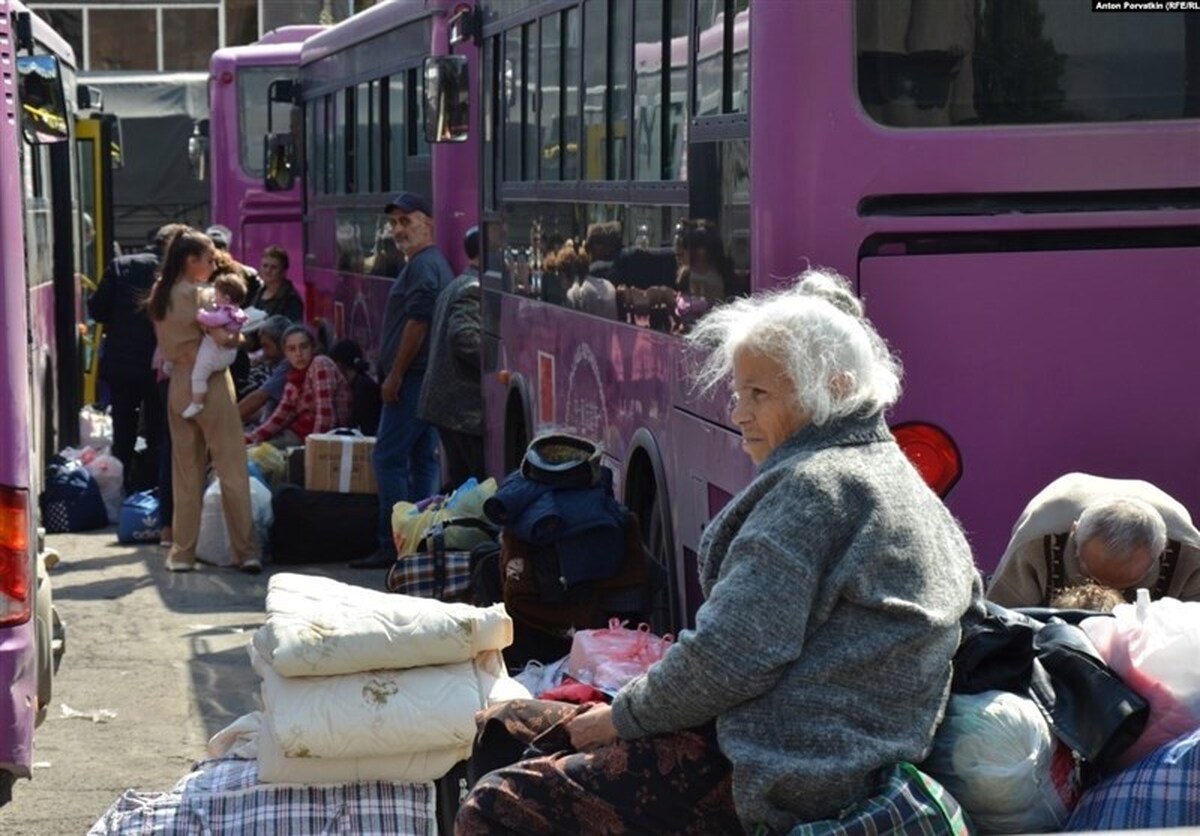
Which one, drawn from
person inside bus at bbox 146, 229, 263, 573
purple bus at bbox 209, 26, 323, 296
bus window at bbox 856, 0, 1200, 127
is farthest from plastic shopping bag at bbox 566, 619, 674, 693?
purple bus at bbox 209, 26, 323, 296

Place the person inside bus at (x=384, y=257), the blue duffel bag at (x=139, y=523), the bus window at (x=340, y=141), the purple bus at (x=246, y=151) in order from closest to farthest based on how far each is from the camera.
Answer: the blue duffel bag at (x=139, y=523), the person inside bus at (x=384, y=257), the bus window at (x=340, y=141), the purple bus at (x=246, y=151)

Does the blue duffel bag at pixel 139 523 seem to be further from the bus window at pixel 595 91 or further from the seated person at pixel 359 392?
the bus window at pixel 595 91

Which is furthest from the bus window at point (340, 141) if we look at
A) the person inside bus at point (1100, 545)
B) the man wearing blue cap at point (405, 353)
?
the person inside bus at point (1100, 545)

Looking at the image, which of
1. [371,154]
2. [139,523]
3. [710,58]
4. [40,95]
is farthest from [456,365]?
[371,154]

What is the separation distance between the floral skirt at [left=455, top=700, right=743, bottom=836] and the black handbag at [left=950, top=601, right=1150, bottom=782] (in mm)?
493

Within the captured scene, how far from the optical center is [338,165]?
19.6 m

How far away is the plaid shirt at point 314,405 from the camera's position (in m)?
14.3

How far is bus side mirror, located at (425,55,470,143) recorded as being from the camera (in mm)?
12875

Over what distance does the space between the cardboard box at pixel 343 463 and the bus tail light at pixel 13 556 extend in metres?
7.07

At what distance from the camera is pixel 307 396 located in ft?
46.9

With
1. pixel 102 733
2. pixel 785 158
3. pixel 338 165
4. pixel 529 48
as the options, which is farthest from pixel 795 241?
pixel 338 165

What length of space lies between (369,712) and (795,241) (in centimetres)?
194

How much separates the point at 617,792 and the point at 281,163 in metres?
18.3

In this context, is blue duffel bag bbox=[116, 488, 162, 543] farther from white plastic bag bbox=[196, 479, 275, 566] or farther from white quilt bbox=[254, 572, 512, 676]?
white quilt bbox=[254, 572, 512, 676]
